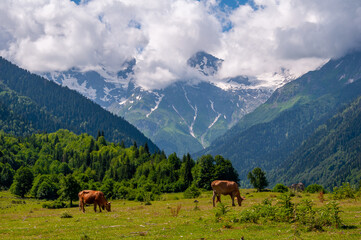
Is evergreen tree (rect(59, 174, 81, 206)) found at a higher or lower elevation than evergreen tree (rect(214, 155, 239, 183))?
lower


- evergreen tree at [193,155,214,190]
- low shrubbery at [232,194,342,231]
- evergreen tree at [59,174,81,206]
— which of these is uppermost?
evergreen tree at [193,155,214,190]

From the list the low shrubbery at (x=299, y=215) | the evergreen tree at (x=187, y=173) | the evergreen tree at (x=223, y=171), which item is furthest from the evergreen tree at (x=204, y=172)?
the low shrubbery at (x=299, y=215)

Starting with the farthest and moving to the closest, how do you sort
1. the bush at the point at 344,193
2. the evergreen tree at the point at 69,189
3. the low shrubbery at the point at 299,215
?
the evergreen tree at the point at 69,189, the bush at the point at 344,193, the low shrubbery at the point at 299,215

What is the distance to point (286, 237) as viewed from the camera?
87.8 feet

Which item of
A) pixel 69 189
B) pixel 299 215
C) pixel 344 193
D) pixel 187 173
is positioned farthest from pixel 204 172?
pixel 299 215

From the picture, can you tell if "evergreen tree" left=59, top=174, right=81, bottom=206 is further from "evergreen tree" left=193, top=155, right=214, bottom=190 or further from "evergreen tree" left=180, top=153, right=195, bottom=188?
"evergreen tree" left=180, top=153, right=195, bottom=188

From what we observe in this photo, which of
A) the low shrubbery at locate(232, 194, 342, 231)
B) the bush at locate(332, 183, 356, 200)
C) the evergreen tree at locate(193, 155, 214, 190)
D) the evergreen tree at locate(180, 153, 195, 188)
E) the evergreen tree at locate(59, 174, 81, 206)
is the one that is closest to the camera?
the low shrubbery at locate(232, 194, 342, 231)

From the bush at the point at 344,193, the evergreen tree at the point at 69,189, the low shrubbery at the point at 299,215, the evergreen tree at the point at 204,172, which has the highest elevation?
the evergreen tree at the point at 204,172

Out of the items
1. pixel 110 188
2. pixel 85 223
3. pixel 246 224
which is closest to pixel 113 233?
pixel 85 223

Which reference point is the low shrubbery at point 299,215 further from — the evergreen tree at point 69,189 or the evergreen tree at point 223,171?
the evergreen tree at point 223,171

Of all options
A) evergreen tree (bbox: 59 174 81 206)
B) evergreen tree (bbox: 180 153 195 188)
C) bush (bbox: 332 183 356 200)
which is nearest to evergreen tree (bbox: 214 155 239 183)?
evergreen tree (bbox: 180 153 195 188)

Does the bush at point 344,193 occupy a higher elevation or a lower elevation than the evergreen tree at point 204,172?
lower

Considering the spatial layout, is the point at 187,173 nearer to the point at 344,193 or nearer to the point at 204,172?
the point at 204,172

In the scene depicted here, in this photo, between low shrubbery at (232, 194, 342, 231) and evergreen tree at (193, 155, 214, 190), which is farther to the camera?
evergreen tree at (193, 155, 214, 190)
